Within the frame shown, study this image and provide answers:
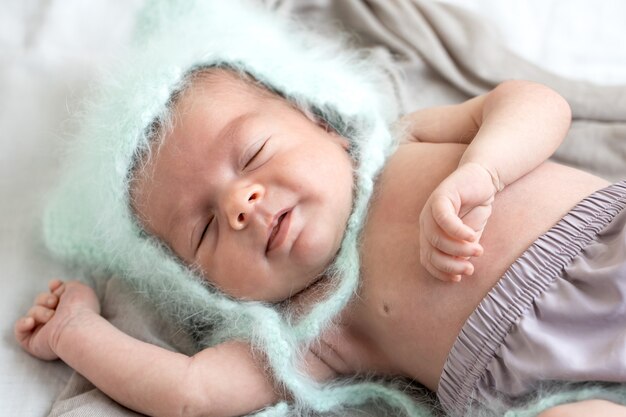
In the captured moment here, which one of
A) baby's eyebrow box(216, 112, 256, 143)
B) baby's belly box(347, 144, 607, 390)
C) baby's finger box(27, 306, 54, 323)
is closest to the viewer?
baby's belly box(347, 144, 607, 390)

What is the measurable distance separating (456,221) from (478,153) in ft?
0.74

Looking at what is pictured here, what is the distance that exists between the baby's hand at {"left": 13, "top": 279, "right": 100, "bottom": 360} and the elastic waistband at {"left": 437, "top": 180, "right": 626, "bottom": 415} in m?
0.76

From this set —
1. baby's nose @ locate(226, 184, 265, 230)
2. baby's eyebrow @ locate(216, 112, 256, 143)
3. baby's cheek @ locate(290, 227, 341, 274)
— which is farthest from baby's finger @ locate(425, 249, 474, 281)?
baby's eyebrow @ locate(216, 112, 256, 143)

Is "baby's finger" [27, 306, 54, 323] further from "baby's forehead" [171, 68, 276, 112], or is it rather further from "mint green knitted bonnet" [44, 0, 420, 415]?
"baby's forehead" [171, 68, 276, 112]

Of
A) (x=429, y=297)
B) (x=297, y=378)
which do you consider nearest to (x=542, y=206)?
(x=429, y=297)

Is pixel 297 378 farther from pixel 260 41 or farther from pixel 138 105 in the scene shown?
pixel 260 41

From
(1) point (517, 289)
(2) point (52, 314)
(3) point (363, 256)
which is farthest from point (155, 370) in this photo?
(1) point (517, 289)

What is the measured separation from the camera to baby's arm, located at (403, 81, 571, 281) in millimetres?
1291

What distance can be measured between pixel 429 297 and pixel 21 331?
84 cm

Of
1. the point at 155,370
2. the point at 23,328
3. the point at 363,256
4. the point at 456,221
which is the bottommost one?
the point at 23,328

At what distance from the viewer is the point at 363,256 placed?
59.9 inches

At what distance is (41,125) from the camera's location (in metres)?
1.94

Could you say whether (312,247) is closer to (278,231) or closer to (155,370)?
(278,231)

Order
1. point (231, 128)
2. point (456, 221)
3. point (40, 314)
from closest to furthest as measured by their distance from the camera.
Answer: point (456, 221), point (231, 128), point (40, 314)
